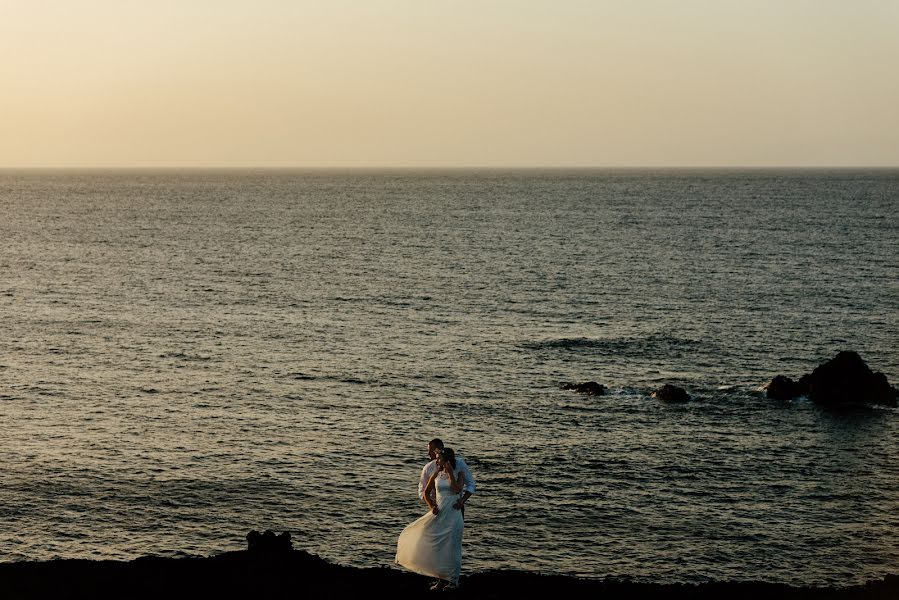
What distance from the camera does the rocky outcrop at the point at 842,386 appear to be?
59.6 metres

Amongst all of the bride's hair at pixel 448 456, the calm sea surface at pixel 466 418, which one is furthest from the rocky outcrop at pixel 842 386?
the bride's hair at pixel 448 456

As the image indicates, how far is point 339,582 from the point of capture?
2045cm

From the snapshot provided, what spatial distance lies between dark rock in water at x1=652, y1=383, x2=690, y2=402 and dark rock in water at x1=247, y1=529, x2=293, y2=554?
133ft

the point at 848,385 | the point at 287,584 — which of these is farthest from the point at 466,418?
the point at 287,584

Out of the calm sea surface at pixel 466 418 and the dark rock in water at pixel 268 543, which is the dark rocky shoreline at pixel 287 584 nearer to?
→ the dark rock in water at pixel 268 543

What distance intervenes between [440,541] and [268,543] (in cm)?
427

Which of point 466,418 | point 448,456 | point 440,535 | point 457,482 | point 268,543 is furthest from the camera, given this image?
point 466,418

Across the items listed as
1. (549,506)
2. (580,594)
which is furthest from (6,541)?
(580,594)

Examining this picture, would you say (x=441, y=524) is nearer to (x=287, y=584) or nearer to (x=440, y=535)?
(x=440, y=535)

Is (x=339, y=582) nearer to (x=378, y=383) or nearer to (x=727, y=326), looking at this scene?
(x=378, y=383)

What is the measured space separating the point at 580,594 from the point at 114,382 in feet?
163

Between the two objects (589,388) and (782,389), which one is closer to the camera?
(782,389)

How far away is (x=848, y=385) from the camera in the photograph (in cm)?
5966

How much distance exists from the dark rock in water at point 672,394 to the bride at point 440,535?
4106cm
